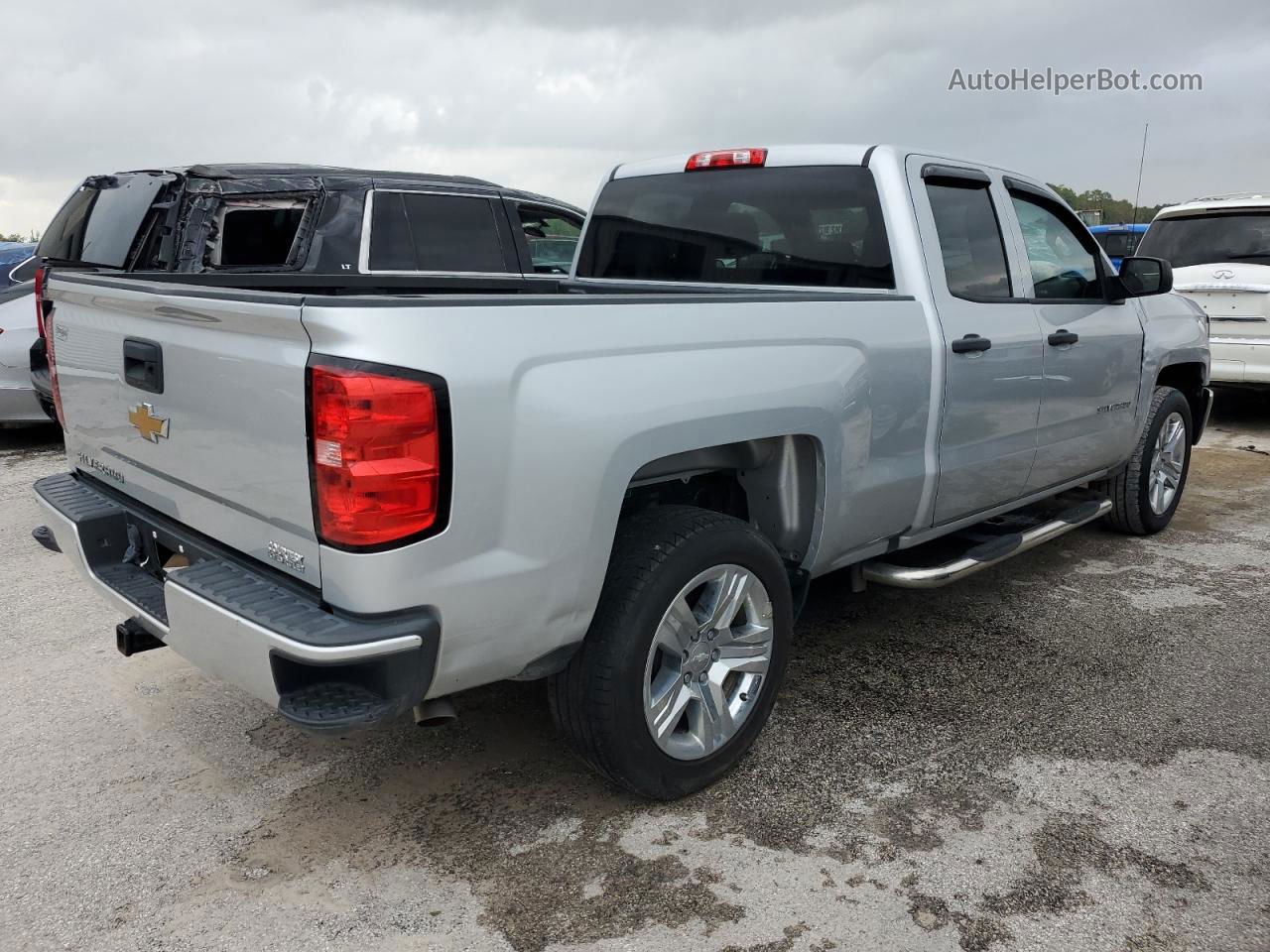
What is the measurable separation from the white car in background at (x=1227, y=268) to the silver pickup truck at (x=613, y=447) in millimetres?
4930

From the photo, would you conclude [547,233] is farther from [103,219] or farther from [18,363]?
[18,363]

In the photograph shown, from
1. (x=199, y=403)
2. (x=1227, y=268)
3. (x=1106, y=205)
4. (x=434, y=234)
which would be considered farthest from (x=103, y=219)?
(x=1106, y=205)

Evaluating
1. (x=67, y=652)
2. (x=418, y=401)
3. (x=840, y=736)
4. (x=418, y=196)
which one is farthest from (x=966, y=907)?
(x=418, y=196)

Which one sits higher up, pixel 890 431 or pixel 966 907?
pixel 890 431

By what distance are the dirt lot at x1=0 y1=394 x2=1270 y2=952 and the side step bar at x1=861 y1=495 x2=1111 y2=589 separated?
0.39m

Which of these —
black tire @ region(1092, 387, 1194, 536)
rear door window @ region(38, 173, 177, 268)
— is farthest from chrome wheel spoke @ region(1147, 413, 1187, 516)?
rear door window @ region(38, 173, 177, 268)

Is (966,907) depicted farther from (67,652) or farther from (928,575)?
(67,652)

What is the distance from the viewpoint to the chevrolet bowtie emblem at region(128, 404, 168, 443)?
265 cm

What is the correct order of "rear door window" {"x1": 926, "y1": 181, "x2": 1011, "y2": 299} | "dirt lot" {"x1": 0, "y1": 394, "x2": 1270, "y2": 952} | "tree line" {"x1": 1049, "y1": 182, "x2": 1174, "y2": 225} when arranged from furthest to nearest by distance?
"tree line" {"x1": 1049, "y1": 182, "x2": 1174, "y2": 225} → "rear door window" {"x1": 926, "y1": 181, "x2": 1011, "y2": 299} → "dirt lot" {"x1": 0, "y1": 394, "x2": 1270, "y2": 952}

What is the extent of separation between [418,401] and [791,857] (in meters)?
1.53

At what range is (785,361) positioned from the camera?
114 inches

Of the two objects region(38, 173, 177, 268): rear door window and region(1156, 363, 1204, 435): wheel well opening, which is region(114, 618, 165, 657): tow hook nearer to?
region(38, 173, 177, 268): rear door window

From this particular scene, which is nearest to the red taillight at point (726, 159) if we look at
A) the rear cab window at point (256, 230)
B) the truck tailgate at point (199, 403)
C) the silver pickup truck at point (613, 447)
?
the silver pickup truck at point (613, 447)

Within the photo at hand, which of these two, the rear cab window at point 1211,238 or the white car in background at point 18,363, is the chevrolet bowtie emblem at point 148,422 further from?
the rear cab window at point 1211,238
